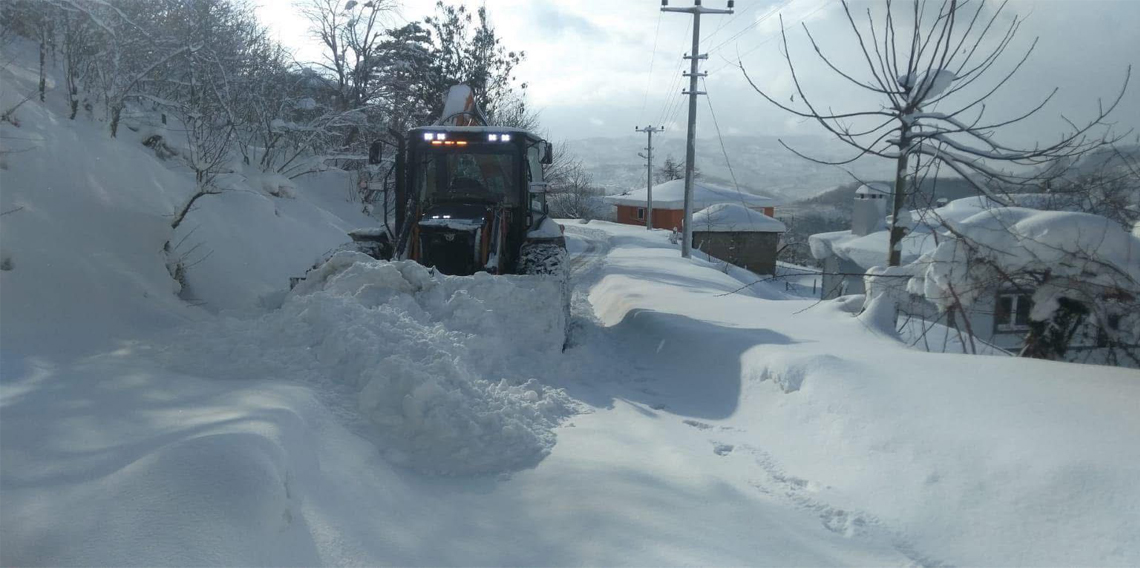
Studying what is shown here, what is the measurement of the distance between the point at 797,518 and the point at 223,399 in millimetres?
3384

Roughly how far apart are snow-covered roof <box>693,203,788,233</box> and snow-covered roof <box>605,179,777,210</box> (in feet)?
19.3

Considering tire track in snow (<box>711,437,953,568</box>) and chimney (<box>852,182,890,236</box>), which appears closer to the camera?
tire track in snow (<box>711,437,953,568</box>)

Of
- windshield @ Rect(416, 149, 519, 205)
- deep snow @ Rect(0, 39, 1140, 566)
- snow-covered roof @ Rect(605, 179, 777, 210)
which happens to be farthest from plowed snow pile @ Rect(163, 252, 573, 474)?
snow-covered roof @ Rect(605, 179, 777, 210)

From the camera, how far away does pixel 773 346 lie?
6898mm

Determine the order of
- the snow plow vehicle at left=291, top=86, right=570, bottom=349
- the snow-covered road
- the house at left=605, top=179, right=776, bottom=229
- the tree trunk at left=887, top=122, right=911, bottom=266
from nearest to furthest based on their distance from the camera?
the snow-covered road, the tree trunk at left=887, top=122, right=911, bottom=266, the snow plow vehicle at left=291, top=86, right=570, bottom=349, the house at left=605, top=179, right=776, bottom=229

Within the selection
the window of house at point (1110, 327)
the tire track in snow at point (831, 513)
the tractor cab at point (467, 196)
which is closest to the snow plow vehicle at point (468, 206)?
the tractor cab at point (467, 196)

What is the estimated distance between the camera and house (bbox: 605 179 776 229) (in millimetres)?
49781

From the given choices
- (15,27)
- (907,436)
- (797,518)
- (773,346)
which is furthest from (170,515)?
(15,27)

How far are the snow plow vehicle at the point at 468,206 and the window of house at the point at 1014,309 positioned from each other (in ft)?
14.3

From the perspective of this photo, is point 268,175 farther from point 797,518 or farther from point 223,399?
point 797,518

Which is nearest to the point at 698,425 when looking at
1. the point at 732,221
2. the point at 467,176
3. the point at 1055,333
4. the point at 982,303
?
the point at 982,303

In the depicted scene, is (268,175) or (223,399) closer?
(223,399)

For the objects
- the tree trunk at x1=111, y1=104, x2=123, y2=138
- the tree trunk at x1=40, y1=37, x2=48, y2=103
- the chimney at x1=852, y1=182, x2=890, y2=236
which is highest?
the tree trunk at x1=40, y1=37, x2=48, y2=103

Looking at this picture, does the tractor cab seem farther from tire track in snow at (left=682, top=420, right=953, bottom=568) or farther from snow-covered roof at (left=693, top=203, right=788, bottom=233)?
snow-covered roof at (left=693, top=203, right=788, bottom=233)
